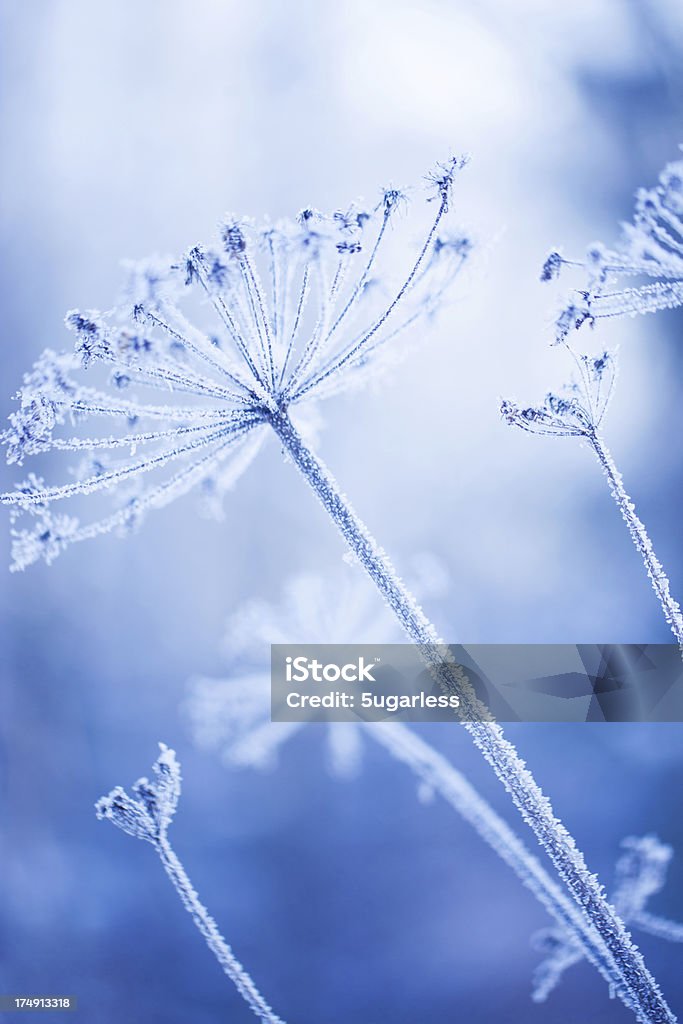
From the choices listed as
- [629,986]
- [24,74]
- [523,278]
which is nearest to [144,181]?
[24,74]

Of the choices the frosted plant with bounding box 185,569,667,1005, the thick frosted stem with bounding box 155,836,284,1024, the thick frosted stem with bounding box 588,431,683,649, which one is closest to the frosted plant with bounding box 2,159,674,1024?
the frosted plant with bounding box 185,569,667,1005

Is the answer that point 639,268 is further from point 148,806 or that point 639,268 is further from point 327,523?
point 148,806

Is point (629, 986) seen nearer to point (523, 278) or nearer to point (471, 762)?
point (471, 762)

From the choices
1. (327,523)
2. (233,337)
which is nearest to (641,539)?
(327,523)

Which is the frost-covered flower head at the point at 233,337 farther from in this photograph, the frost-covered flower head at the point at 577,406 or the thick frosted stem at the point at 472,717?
the frost-covered flower head at the point at 577,406

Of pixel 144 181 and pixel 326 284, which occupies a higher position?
pixel 144 181

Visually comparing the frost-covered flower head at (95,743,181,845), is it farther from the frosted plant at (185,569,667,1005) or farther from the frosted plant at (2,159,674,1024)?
the frosted plant at (2,159,674,1024)
